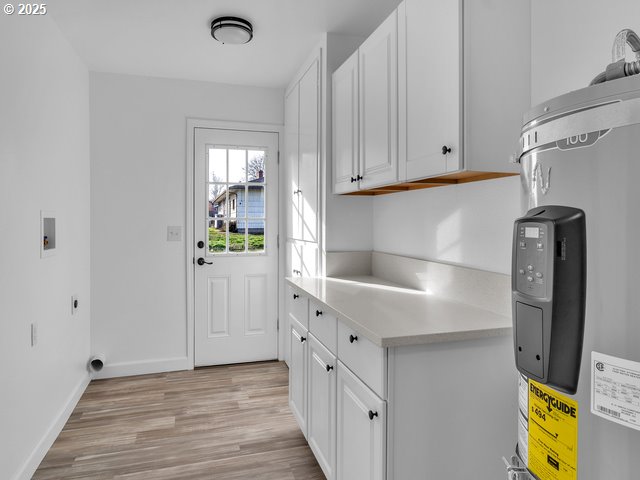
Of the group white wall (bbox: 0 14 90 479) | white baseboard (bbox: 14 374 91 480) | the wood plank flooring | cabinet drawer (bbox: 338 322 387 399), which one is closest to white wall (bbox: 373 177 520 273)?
cabinet drawer (bbox: 338 322 387 399)

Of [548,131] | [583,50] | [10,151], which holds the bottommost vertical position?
[548,131]

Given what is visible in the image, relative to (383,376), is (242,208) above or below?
above

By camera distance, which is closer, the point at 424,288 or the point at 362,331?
the point at 362,331

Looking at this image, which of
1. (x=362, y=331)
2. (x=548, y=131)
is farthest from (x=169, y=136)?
(x=548, y=131)

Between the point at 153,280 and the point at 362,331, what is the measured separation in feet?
8.42

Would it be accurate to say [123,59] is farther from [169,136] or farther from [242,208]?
[242,208]

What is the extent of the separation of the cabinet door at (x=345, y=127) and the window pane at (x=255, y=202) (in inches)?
49.9

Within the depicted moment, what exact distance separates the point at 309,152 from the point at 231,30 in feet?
2.91

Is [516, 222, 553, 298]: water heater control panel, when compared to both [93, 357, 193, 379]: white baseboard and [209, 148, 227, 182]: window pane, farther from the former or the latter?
[93, 357, 193, 379]: white baseboard

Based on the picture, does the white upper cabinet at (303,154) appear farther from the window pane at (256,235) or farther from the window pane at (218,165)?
the window pane at (218,165)

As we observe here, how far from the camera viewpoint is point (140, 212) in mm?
3402

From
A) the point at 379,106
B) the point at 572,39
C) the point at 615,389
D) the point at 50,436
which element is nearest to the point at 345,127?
the point at 379,106

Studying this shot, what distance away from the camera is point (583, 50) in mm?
1305

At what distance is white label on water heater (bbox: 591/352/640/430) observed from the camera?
590 mm
